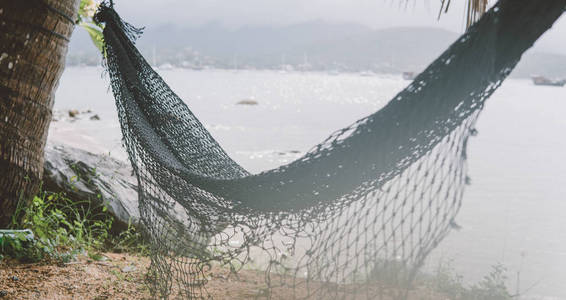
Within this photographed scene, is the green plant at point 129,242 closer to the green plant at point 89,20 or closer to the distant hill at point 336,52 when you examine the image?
the green plant at point 89,20

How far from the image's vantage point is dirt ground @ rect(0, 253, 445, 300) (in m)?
1.49

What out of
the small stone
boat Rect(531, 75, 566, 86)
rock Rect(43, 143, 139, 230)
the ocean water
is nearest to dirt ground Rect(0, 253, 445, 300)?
the small stone

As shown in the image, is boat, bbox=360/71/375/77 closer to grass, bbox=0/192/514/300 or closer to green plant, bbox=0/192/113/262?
grass, bbox=0/192/514/300

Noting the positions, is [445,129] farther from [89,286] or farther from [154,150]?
[89,286]

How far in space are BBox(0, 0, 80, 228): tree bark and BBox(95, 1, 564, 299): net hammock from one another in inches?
8.4

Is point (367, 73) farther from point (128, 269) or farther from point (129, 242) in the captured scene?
point (128, 269)

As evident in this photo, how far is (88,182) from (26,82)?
976 millimetres

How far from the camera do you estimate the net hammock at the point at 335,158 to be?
105 cm

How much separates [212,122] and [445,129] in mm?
10307

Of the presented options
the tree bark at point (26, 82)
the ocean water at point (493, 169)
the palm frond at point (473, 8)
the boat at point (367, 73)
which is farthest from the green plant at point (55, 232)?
the boat at point (367, 73)

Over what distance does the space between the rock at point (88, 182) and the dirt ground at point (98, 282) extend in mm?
425

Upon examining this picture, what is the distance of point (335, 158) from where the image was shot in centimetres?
120

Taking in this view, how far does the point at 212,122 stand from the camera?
1121cm

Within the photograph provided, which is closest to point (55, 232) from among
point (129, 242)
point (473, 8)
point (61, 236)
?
point (61, 236)
